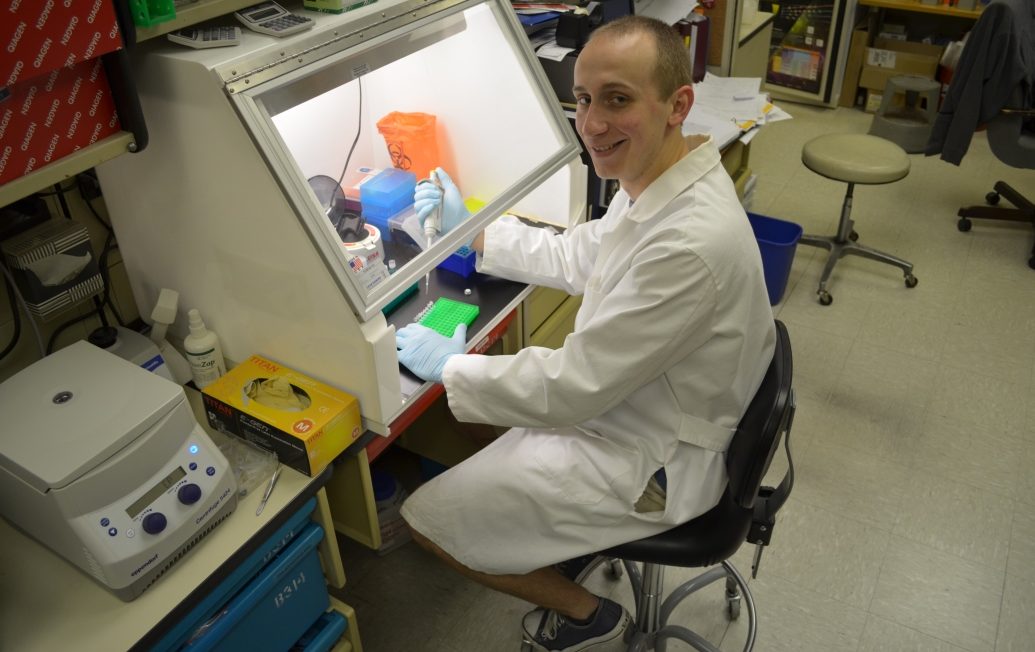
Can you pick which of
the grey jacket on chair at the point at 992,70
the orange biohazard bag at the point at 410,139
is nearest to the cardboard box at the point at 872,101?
the grey jacket on chair at the point at 992,70

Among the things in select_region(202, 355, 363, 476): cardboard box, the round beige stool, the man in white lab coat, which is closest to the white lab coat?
the man in white lab coat

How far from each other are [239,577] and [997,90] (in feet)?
10.8

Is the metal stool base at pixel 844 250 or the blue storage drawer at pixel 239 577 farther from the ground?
the blue storage drawer at pixel 239 577

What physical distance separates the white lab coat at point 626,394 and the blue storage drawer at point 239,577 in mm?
294

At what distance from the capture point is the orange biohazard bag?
6.81ft

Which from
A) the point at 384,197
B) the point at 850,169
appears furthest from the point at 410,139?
the point at 850,169

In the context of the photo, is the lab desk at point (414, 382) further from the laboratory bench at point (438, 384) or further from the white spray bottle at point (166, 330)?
the white spray bottle at point (166, 330)

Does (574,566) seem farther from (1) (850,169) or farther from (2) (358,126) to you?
(1) (850,169)

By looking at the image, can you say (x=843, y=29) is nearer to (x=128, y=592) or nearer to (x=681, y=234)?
(x=681, y=234)

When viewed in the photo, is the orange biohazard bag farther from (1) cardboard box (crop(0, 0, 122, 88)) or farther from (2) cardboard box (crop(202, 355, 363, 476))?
(1) cardboard box (crop(0, 0, 122, 88))

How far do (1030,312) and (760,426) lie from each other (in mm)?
2430

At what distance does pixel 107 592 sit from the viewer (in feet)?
4.28

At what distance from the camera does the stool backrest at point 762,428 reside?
137 cm

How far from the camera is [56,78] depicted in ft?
3.90
